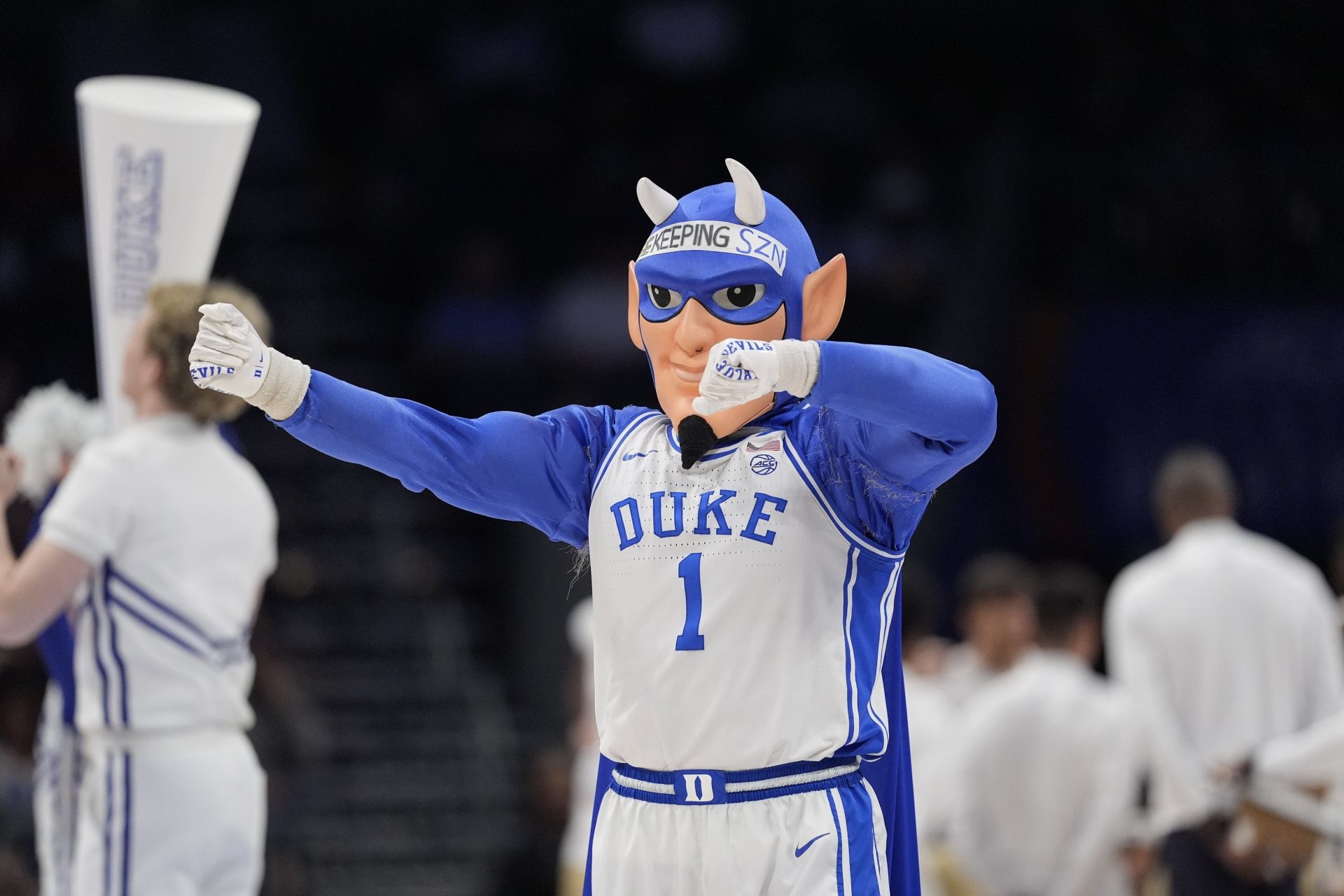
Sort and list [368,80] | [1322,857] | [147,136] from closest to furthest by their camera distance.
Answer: [147,136]
[1322,857]
[368,80]

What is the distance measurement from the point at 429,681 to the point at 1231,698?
517 cm

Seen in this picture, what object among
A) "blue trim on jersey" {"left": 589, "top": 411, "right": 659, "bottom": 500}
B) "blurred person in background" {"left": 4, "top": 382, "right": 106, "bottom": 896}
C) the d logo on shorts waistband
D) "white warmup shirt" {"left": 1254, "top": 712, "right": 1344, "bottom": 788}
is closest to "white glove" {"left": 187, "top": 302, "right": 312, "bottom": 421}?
"blue trim on jersey" {"left": 589, "top": 411, "right": 659, "bottom": 500}

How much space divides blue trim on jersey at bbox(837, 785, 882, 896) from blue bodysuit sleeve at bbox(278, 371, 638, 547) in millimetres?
740

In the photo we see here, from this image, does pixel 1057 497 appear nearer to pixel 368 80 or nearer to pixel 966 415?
pixel 368 80

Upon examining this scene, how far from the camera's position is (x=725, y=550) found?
321 cm

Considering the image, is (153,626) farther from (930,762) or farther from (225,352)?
(930,762)

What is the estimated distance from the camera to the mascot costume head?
3322 mm

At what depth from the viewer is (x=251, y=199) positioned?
1202cm

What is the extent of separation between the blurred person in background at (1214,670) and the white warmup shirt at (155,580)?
366cm

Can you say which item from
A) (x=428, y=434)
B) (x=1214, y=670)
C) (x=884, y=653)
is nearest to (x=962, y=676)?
(x=1214, y=670)

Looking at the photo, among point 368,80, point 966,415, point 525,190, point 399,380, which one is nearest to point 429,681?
point 399,380

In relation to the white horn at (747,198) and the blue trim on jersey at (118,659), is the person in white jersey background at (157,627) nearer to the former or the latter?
the blue trim on jersey at (118,659)

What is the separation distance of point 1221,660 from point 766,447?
3.88 metres

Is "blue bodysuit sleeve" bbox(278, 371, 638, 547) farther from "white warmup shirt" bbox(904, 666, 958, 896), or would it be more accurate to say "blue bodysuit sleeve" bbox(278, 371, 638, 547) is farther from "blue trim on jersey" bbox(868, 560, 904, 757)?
"white warmup shirt" bbox(904, 666, 958, 896)
